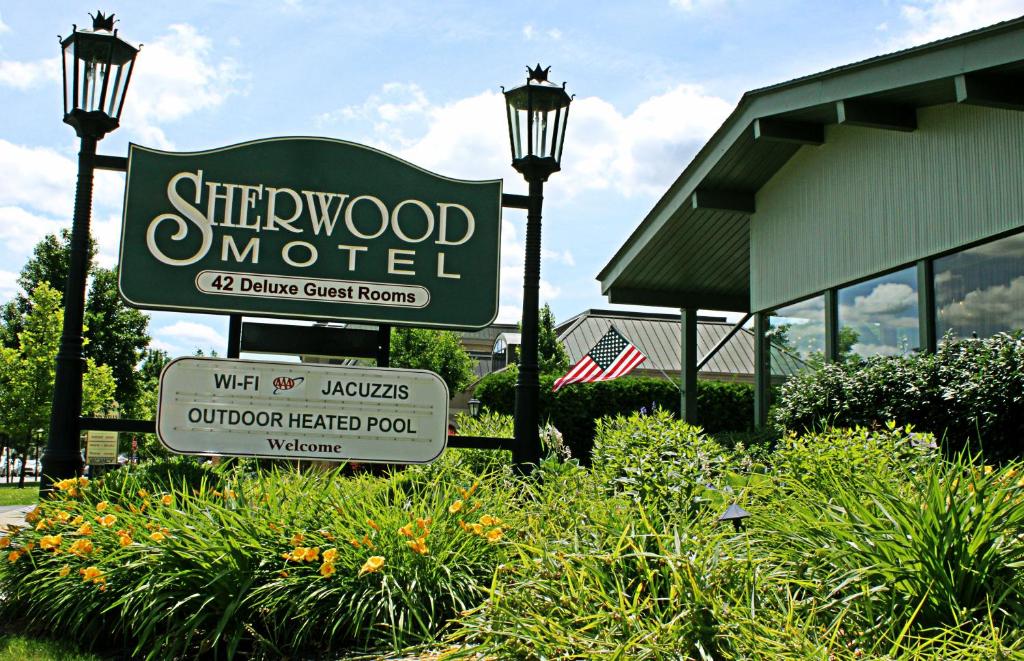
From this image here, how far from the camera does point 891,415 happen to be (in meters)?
8.95

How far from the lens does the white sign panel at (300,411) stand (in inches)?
244

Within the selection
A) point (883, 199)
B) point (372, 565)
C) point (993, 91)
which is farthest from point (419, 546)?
point (883, 199)

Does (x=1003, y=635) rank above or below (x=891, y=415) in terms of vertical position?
below

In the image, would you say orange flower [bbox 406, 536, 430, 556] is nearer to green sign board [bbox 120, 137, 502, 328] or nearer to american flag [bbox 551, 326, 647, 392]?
green sign board [bbox 120, 137, 502, 328]

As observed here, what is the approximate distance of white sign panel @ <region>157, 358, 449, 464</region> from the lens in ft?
20.3

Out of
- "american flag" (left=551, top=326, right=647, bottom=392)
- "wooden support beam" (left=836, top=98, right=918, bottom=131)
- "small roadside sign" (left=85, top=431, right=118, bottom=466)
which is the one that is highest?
"wooden support beam" (left=836, top=98, right=918, bottom=131)

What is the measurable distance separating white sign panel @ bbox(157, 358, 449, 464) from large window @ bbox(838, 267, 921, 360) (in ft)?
21.0

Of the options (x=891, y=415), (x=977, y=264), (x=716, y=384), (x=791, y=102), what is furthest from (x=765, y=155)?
(x=716, y=384)

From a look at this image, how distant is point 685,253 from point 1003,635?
502 inches

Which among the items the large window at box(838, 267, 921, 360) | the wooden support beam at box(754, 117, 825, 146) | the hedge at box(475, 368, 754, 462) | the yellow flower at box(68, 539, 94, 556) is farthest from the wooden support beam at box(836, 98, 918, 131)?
the hedge at box(475, 368, 754, 462)

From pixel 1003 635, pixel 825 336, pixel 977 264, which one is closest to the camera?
pixel 1003 635

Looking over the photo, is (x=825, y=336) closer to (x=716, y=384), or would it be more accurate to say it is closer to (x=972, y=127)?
(x=972, y=127)

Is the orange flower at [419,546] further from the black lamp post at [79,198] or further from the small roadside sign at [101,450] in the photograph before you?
the small roadside sign at [101,450]

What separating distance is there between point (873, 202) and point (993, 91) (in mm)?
2678
